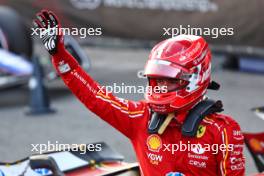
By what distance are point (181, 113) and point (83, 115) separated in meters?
5.08

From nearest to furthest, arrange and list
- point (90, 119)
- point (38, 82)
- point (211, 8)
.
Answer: point (90, 119), point (38, 82), point (211, 8)

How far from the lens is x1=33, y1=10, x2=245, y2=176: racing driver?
12.2 ft

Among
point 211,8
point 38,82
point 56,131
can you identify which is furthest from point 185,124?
point 211,8

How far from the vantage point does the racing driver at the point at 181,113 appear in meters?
3.72

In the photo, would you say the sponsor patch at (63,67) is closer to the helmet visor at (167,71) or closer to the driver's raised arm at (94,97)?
the driver's raised arm at (94,97)

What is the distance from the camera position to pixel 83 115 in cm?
881

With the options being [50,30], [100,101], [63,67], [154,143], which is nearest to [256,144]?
[154,143]

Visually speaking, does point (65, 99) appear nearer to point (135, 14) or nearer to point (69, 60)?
point (135, 14)

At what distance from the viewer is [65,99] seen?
978 centimetres

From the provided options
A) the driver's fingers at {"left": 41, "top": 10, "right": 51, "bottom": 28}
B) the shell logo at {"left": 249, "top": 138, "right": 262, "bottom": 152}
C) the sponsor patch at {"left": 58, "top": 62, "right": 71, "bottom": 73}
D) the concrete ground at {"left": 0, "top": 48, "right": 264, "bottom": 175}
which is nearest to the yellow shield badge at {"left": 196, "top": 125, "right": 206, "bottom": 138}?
the sponsor patch at {"left": 58, "top": 62, "right": 71, "bottom": 73}

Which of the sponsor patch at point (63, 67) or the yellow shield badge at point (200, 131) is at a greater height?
the sponsor patch at point (63, 67)

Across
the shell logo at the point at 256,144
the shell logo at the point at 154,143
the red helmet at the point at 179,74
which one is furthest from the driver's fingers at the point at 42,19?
the shell logo at the point at 256,144

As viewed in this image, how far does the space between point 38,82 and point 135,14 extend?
3651 millimetres

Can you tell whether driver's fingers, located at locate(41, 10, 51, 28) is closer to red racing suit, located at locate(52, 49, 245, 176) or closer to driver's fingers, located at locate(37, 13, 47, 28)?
driver's fingers, located at locate(37, 13, 47, 28)
